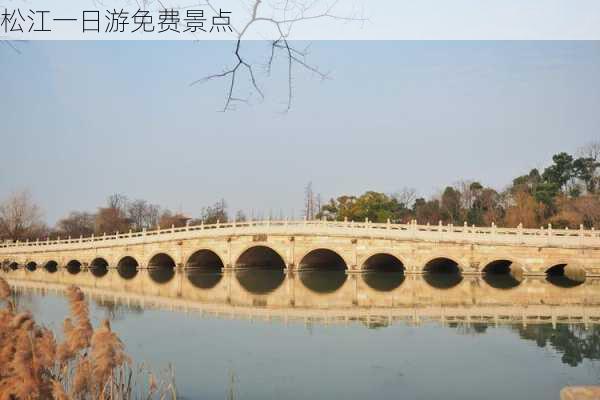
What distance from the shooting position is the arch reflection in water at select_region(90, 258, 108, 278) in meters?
28.3

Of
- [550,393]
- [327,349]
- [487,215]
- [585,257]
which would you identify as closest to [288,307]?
[327,349]

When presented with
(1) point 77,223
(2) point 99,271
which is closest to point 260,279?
(2) point 99,271

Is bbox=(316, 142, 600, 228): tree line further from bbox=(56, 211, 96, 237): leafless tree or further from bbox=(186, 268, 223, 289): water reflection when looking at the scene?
bbox=(56, 211, 96, 237): leafless tree

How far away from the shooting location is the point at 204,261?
30.0 metres

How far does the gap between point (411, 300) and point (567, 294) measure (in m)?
4.62

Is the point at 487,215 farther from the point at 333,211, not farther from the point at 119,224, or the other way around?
the point at 119,224

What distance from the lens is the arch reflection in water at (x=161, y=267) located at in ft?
82.4

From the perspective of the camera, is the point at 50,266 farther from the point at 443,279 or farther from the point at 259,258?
the point at 443,279

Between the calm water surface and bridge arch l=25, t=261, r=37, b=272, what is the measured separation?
40.0 feet

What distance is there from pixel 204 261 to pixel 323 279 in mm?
9144

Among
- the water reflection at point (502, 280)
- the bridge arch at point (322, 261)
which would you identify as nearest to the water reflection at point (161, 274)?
the bridge arch at point (322, 261)

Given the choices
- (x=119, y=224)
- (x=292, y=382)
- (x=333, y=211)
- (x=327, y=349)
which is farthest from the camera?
(x=119, y=224)

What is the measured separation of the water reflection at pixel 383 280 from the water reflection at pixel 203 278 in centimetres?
571

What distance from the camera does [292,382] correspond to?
8117 mm
